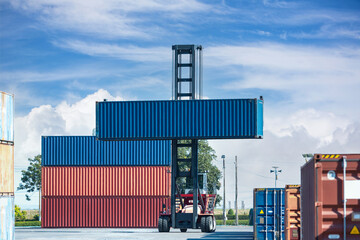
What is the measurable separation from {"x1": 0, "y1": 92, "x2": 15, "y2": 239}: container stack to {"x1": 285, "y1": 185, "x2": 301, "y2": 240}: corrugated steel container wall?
394 inches

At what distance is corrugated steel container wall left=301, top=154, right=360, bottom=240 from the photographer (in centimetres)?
1269

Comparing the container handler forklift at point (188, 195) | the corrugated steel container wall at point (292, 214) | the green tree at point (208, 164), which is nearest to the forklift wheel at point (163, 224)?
the container handler forklift at point (188, 195)

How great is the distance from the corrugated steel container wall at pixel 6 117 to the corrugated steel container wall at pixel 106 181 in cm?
2568

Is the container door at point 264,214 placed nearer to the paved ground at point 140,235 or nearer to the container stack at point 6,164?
the paved ground at point 140,235

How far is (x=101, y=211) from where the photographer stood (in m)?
50.3

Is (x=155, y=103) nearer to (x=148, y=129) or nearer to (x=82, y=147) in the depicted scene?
(x=148, y=129)

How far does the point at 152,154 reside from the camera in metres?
49.8

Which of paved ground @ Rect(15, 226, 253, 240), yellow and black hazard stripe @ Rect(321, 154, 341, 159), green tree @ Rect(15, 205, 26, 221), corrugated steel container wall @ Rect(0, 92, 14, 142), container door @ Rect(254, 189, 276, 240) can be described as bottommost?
green tree @ Rect(15, 205, 26, 221)

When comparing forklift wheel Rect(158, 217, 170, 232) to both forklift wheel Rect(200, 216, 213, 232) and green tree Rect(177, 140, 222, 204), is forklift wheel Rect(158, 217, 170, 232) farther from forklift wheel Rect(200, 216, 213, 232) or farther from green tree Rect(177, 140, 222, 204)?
green tree Rect(177, 140, 222, 204)

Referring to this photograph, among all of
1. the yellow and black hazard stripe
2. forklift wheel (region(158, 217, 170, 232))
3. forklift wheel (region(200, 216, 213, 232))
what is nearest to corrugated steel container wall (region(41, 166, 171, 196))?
forklift wheel (region(158, 217, 170, 232))

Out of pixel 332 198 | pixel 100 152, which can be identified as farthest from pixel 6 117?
pixel 100 152

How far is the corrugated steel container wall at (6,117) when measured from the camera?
23609 millimetres

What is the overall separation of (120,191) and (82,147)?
4.47 meters

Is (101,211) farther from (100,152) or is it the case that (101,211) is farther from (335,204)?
(335,204)
